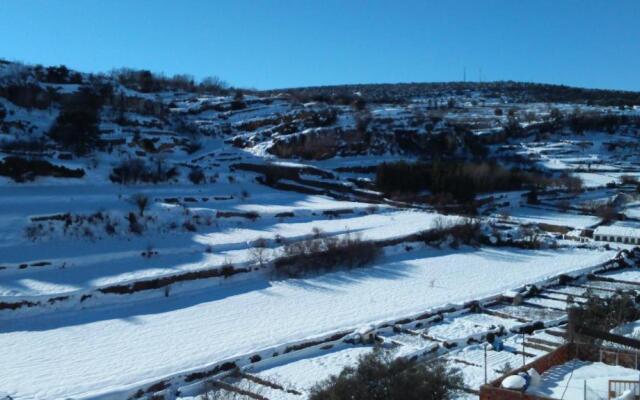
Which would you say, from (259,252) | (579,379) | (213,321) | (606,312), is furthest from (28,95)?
(579,379)

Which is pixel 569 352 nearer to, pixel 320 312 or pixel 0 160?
pixel 320 312

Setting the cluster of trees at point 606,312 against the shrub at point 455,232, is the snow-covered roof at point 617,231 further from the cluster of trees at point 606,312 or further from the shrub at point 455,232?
the cluster of trees at point 606,312

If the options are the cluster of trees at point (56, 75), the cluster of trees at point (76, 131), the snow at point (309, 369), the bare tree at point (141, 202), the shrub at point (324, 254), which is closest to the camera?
the snow at point (309, 369)

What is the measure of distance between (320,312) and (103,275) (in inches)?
205

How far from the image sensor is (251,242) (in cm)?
1820

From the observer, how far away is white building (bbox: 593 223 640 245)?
75.5 feet

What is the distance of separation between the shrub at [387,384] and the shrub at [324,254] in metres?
8.60

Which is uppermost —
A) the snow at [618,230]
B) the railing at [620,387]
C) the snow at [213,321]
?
the railing at [620,387]

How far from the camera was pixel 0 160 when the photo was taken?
20.9 metres

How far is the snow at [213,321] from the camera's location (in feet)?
33.4

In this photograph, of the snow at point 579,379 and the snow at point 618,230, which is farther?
the snow at point 618,230

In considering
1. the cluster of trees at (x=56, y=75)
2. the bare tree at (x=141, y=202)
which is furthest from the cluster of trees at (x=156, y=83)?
Answer: the bare tree at (x=141, y=202)

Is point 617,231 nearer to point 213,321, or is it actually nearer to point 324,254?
point 324,254

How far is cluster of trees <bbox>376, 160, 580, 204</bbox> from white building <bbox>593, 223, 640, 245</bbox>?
7158mm
